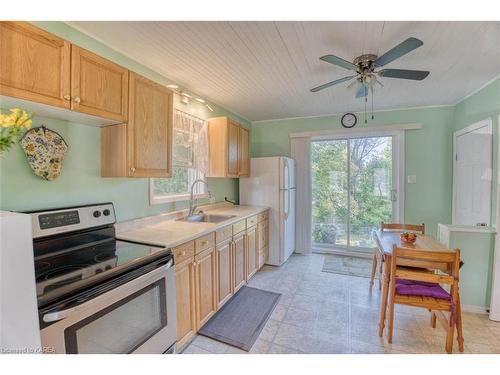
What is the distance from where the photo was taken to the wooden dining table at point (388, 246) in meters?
1.89

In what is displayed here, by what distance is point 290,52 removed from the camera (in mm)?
1857

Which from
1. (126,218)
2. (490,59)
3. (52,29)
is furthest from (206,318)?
(490,59)

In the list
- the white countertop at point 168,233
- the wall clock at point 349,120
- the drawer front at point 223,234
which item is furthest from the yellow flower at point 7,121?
the wall clock at point 349,120

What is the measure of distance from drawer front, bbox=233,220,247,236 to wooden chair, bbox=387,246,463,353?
1432 mm

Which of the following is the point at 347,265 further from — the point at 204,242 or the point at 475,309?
the point at 204,242

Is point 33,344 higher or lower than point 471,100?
lower

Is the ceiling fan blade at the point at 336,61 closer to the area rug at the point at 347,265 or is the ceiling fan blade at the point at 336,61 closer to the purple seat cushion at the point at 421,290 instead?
the purple seat cushion at the point at 421,290

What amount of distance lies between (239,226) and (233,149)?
1078 millimetres

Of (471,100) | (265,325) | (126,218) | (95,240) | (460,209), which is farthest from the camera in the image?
(460,209)

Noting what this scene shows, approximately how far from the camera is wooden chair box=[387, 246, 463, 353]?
1636mm
